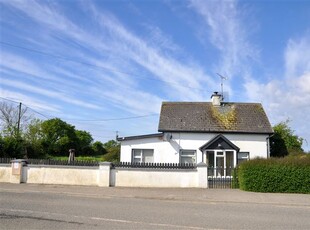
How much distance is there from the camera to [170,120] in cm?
2773

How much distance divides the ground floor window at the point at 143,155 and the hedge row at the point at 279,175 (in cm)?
1053

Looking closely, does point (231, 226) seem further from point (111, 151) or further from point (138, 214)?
point (111, 151)

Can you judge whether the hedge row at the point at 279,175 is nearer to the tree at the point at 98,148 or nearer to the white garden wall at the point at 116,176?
the white garden wall at the point at 116,176

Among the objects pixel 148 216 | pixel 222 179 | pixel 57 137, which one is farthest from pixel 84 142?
pixel 148 216

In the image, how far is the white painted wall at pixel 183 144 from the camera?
26.1 meters

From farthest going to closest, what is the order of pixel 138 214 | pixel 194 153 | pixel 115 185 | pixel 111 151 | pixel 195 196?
pixel 111 151 → pixel 194 153 → pixel 115 185 → pixel 195 196 → pixel 138 214

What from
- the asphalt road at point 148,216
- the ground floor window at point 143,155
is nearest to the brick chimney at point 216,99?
the ground floor window at point 143,155

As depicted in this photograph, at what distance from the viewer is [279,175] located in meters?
16.6

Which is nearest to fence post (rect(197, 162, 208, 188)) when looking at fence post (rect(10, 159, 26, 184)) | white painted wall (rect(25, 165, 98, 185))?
white painted wall (rect(25, 165, 98, 185))

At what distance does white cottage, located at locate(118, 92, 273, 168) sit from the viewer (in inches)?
1017

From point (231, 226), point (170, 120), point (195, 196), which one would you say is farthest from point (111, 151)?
point (231, 226)

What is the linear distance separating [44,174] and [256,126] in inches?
676

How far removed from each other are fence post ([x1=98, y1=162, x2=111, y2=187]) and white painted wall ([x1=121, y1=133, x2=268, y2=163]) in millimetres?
7924

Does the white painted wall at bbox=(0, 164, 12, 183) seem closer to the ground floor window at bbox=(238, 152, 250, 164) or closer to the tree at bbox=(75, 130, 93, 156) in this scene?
the ground floor window at bbox=(238, 152, 250, 164)
